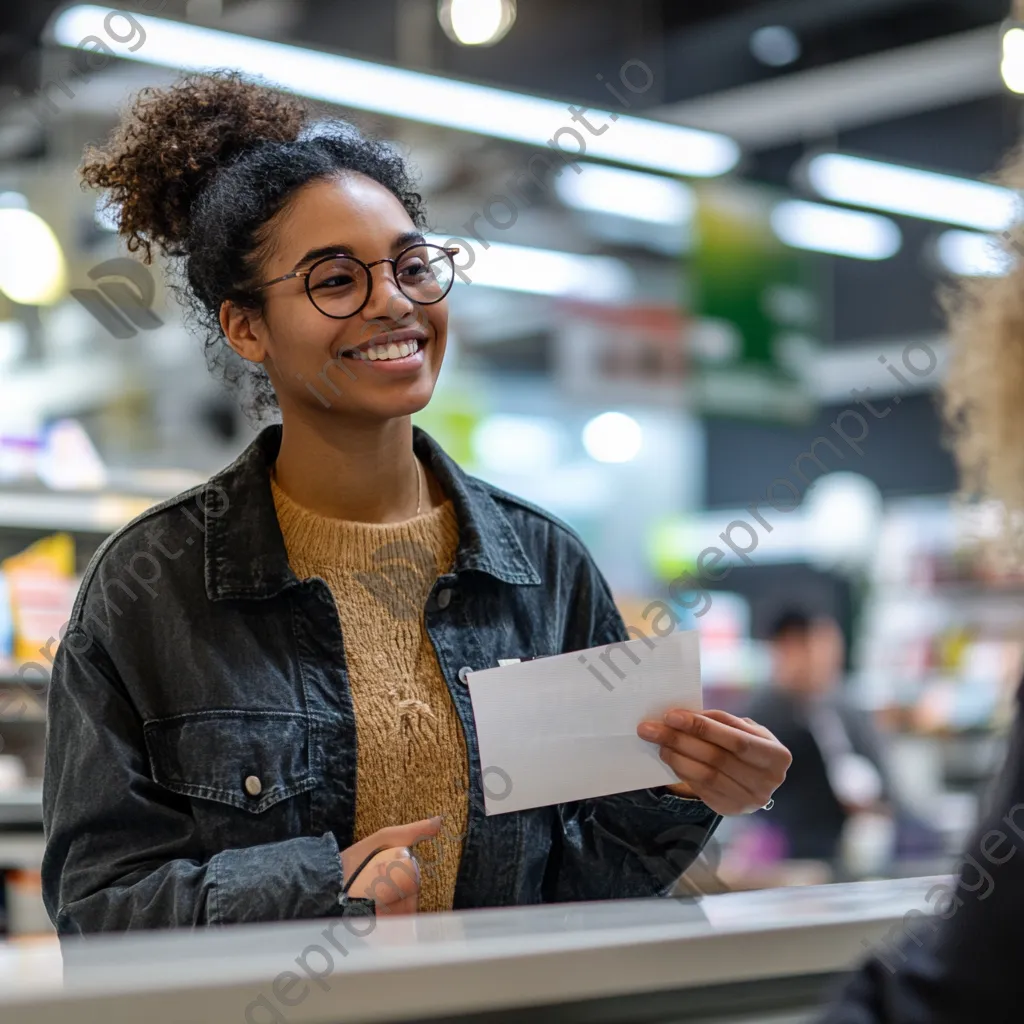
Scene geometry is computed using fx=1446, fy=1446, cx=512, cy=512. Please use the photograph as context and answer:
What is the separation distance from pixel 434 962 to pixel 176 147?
1.18 metres

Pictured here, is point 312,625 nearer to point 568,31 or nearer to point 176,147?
point 176,147

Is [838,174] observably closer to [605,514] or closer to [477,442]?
[477,442]

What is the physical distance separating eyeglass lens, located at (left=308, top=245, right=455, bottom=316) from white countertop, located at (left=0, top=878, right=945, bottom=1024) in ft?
2.49

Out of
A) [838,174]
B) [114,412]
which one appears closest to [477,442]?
[114,412]

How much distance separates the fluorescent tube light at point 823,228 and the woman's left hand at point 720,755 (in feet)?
19.8

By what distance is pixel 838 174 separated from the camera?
7.08m

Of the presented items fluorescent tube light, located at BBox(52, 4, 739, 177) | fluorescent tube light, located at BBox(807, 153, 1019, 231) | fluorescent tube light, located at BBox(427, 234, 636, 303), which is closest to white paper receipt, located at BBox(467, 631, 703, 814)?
fluorescent tube light, located at BBox(52, 4, 739, 177)

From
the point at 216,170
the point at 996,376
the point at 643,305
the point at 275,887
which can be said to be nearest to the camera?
the point at 996,376

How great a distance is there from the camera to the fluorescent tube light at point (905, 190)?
6965 mm

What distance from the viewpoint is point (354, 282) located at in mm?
1769

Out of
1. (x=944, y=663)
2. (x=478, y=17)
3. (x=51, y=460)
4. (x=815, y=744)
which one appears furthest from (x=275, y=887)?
(x=944, y=663)

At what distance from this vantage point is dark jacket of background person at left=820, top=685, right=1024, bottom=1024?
1.00 m

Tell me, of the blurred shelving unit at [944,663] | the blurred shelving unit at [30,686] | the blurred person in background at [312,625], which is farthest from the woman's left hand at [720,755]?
the blurred shelving unit at [944,663]

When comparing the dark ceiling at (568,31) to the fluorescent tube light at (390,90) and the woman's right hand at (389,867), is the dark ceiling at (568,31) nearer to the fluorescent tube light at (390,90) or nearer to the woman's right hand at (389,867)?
the fluorescent tube light at (390,90)
